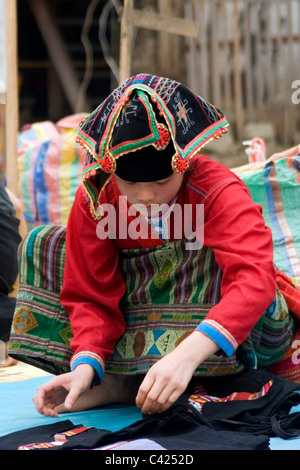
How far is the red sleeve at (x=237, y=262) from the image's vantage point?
200 centimetres

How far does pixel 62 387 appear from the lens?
2.19 meters

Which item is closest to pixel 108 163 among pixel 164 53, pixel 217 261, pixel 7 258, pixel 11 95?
pixel 217 261

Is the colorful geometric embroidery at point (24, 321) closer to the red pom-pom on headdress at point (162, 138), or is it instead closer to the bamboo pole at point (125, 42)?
the red pom-pom on headdress at point (162, 138)

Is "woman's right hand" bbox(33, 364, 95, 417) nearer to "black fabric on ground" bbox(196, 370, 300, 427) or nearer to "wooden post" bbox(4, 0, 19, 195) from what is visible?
"black fabric on ground" bbox(196, 370, 300, 427)

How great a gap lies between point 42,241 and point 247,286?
711 millimetres

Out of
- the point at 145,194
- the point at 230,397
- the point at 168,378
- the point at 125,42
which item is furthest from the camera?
the point at 125,42

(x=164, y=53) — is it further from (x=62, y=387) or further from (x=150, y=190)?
(x=62, y=387)

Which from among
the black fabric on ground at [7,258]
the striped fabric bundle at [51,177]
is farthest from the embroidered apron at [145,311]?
the striped fabric bundle at [51,177]

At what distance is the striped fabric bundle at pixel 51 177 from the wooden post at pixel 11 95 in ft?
2.76

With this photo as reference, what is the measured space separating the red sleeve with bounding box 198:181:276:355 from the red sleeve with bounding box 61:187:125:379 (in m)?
0.33

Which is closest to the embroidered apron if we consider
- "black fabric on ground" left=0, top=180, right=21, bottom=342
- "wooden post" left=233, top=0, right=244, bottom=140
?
"black fabric on ground" left=0, top=180, right=21, bottom=342

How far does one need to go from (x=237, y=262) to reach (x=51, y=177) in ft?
10.6

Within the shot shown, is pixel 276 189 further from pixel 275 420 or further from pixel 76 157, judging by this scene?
pixel 76 157

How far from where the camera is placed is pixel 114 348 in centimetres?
241
